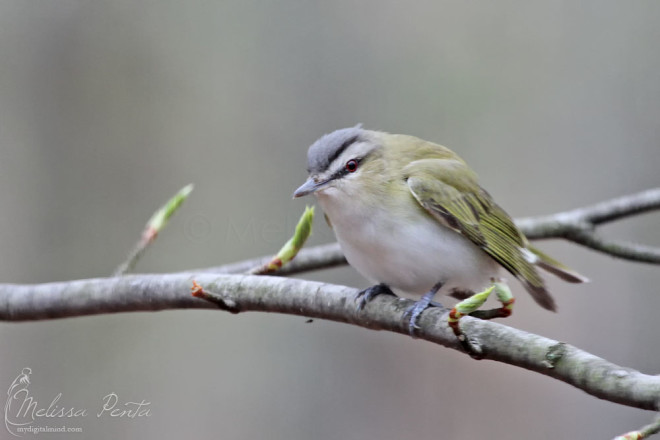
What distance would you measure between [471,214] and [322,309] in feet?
3.86

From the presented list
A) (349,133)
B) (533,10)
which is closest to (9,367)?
(349,133)

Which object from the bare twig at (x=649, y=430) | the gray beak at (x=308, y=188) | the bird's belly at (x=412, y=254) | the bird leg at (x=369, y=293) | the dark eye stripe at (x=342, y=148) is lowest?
the bare twig at (x=649, y=430)

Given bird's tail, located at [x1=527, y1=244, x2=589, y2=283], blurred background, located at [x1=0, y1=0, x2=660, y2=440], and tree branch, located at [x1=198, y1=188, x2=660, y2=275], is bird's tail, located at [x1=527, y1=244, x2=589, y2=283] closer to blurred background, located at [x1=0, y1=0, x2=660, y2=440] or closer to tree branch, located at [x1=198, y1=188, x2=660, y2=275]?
tree branch, located at [x1=198, y1=188, x2=660, y2=275]

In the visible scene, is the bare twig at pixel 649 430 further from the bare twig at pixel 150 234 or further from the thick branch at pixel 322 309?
the bare twig at pixel 150 234

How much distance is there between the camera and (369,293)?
9.05ft

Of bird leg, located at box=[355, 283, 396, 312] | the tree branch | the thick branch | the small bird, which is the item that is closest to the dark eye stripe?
the small bird

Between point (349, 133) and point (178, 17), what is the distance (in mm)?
4151

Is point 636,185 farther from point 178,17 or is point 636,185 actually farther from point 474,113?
point 178,17

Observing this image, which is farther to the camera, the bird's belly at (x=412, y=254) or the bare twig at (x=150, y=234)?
the bird's belly at (x=412, y=254)

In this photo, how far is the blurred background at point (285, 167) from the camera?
599 centimetres

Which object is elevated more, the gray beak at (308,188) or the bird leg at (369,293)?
the gray beak at (308,188)

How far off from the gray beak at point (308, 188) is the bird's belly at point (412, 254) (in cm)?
20

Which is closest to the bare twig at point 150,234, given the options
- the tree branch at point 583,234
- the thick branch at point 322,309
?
the thick branch at point 322,309

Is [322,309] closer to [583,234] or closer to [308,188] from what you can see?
[308,188]
